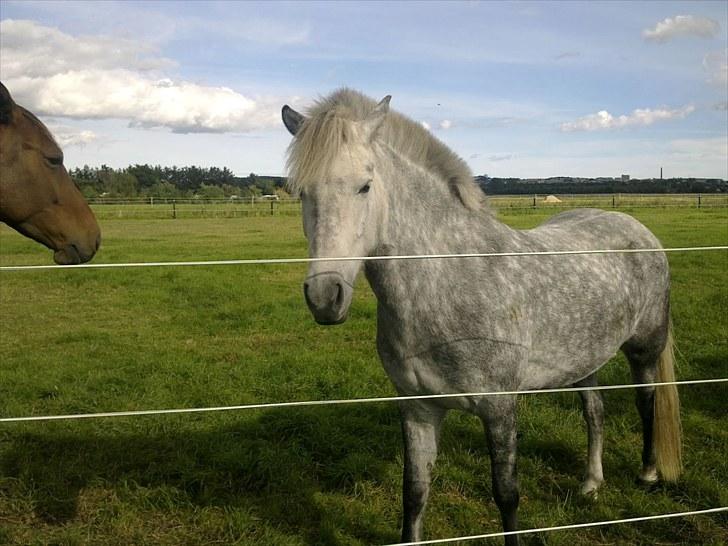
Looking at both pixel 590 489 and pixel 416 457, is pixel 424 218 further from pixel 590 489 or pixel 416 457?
pixel 590 489

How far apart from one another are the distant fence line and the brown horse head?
2746 centimetres

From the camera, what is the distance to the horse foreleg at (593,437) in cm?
403

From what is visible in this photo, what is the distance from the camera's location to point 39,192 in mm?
2955

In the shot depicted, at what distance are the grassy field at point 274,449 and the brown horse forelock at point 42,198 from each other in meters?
1.74

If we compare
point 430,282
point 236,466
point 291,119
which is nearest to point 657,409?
point 430,282

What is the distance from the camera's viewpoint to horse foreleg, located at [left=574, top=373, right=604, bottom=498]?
4.03m

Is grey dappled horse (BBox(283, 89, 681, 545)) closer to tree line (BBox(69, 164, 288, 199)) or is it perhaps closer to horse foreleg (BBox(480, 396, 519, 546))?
horse foreleg (BBox(480, 396, 519, 546))

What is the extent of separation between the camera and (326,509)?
147 inches

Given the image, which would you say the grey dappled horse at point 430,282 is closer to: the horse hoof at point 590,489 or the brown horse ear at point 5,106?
the horse hoof at point 590,489

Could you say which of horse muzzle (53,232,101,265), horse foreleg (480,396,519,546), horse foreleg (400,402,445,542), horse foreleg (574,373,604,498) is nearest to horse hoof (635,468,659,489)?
horse foreleg (574,373,604,498)

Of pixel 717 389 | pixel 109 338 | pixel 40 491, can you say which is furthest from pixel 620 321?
pixel 109 338

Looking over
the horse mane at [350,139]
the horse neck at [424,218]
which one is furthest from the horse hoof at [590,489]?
the horse mane at [350,139]

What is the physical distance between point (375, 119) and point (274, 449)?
284 centimetres

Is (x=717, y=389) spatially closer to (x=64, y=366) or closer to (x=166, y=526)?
(x=166, y=526)
